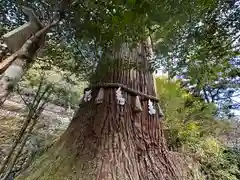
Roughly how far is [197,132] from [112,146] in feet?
6.56

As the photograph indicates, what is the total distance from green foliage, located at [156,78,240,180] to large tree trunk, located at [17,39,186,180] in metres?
0.97

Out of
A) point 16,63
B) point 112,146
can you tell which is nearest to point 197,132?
point 112,146

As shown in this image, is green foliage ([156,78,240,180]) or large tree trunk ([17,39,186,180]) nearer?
large tree trunk ([17,39,186,180])

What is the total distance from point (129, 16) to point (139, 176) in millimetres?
1194

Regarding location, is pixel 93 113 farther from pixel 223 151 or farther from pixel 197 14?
pixel 223 151

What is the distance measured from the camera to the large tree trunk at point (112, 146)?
1659 mm

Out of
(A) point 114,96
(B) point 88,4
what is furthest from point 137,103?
(B) point 88,4

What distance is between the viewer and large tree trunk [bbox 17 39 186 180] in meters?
1.66

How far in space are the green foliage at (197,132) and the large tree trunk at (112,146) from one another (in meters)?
0.97

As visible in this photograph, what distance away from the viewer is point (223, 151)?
3.37 metres

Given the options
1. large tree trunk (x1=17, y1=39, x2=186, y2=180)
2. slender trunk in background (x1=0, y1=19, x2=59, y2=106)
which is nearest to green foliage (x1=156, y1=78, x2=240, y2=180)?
large tree trunk (x1=17, y1=39, x2=186, y2=180)

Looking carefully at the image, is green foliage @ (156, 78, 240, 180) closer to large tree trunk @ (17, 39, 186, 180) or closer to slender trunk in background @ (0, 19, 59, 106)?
large tree trunk @ (17, 39, 186, 180)

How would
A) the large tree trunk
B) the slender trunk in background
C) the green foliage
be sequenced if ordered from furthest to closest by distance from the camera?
the green foliage, the large tree trunk, the slender trunk in background

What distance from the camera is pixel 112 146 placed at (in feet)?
5.81
